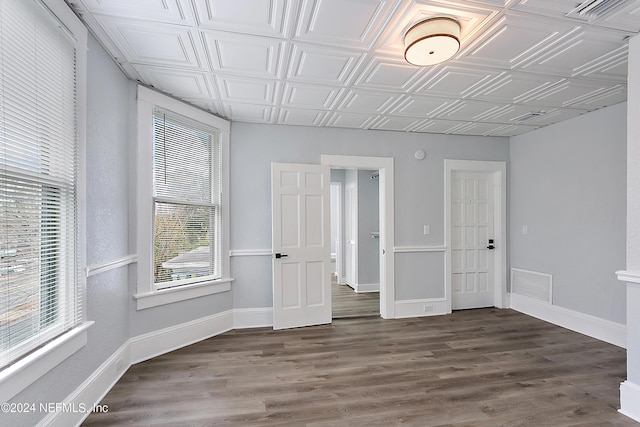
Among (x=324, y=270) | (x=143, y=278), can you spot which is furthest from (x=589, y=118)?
(x=143, y=278)

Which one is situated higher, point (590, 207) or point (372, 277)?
point (590, 207)

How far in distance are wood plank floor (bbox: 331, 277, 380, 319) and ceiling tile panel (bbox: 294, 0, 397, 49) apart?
332 centimetres

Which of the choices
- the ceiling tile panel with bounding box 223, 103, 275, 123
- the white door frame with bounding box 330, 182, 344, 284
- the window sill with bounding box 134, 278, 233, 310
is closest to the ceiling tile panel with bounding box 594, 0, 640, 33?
the ceiling tile panel with bounding box 223, 103, 275, 123

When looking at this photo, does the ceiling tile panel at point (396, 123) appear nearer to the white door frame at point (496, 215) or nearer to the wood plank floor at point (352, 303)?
the white door frame at point (496, 215)

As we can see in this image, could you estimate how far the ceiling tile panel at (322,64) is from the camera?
2217 millimetres

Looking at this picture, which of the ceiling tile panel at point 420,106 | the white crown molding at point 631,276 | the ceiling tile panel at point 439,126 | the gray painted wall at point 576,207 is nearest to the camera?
the white crown molding at point 631,276

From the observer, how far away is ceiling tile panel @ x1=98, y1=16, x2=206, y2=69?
6.34ft

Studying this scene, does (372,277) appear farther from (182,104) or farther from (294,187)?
(182,104)

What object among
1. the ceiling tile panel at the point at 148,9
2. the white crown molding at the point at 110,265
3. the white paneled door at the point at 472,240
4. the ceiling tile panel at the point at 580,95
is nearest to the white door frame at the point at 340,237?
the white paneled door at the point at 472,240

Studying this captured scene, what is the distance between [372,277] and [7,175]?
198 inches

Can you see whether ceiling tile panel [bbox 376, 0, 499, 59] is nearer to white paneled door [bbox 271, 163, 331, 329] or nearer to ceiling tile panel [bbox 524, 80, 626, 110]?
ceiling tile panel [bbox 524, 80, 626, 110]

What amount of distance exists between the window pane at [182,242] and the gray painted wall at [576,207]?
4.15m

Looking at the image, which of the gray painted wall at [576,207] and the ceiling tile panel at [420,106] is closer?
the ceiling tile panel at [420,106]

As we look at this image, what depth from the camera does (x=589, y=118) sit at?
11.3 ft
